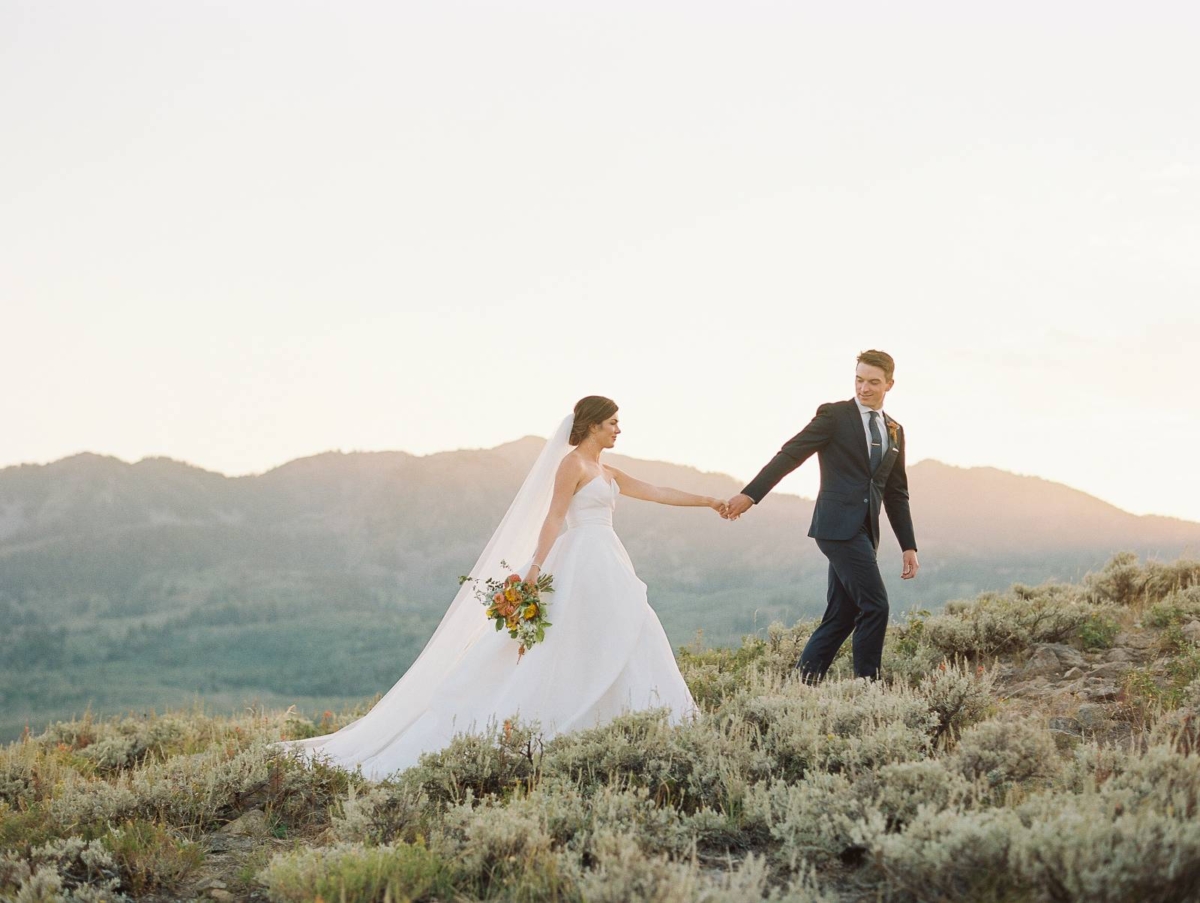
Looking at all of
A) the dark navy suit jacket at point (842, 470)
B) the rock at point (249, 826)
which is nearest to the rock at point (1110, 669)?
the dark navy suit jacket at point (842, 470)

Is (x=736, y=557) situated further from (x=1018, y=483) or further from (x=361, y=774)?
(x=361, y=774)

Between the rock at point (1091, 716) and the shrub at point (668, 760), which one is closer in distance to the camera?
the shrub at point (668, 760)

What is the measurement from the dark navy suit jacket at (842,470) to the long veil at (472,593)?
1.75 m

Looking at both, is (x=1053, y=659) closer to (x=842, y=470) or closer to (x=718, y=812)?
(x=842, y=470)

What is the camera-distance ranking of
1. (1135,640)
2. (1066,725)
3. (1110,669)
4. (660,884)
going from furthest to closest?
(1135,640), (1110,669), (1066,725), (660,884)

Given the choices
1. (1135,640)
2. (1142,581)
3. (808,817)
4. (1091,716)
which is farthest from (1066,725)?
(1142,581)

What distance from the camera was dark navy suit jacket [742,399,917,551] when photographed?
783 cm

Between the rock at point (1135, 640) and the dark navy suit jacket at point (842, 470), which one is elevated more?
the dark navy suit jacket at point (842, 470)

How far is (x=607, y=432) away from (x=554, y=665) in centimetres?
198

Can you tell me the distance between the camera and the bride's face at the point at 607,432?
8.20 meters

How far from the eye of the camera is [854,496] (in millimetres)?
7840

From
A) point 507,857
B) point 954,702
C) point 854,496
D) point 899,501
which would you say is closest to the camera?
point 507,857

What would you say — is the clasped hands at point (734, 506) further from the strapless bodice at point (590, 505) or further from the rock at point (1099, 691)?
the rock at point (1099, 691)

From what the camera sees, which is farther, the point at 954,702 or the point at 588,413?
the point at 588,413
